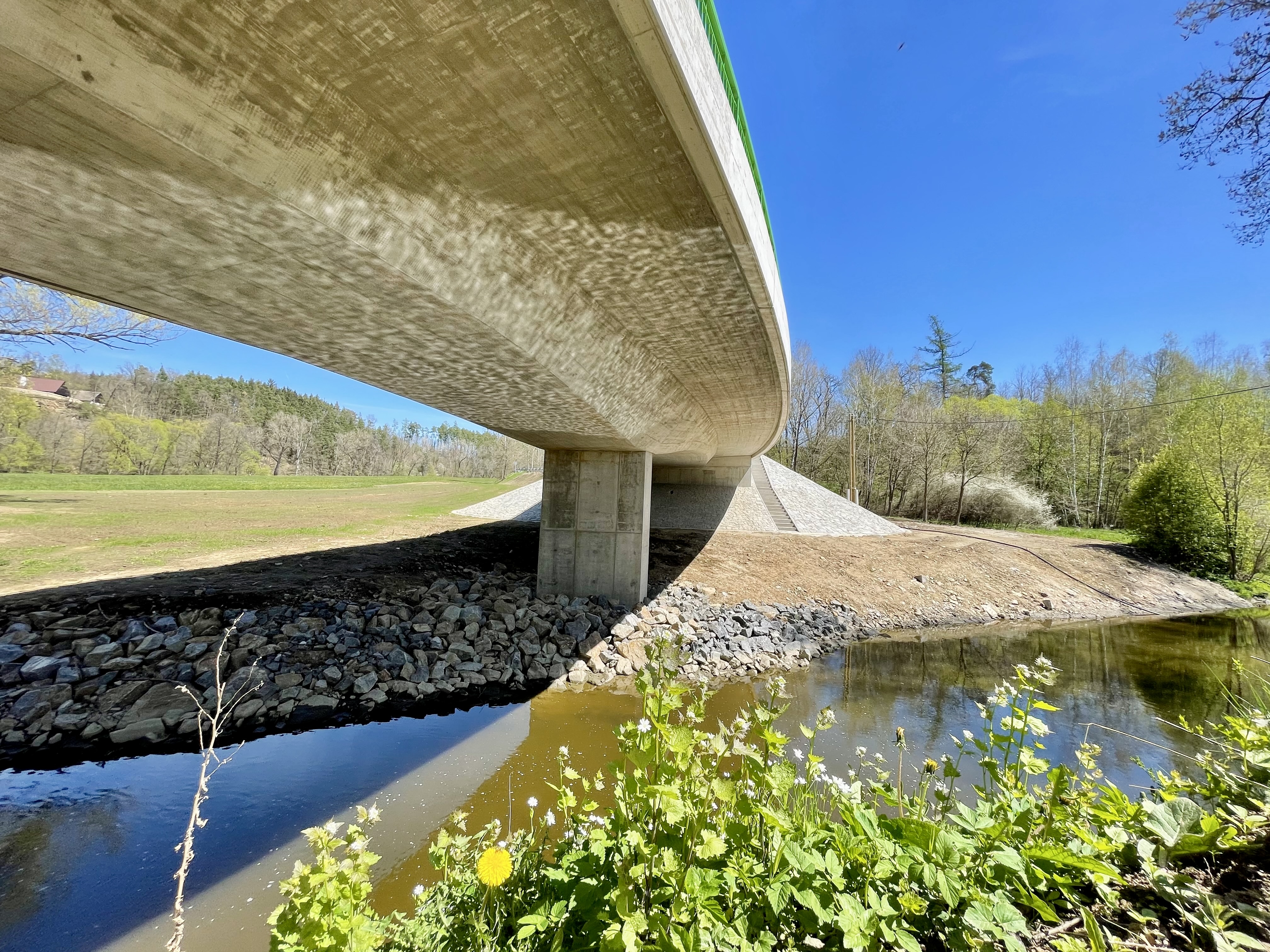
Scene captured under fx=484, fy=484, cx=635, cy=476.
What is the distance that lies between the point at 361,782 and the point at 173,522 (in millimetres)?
15649

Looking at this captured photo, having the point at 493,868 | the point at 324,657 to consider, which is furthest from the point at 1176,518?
the point at 324,657

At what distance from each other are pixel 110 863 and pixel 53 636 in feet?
15.1

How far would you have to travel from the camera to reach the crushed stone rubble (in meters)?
5.65

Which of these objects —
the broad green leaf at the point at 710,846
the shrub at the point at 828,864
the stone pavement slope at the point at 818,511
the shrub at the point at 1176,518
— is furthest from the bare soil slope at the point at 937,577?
the broad green leaf at the point at 710,846

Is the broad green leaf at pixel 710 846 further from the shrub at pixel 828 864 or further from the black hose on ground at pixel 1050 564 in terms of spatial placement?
the black hose on ground at pixel 1050 564

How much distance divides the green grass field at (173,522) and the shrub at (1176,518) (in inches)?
1104

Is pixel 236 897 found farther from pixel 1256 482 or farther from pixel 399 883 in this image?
pixel 1256 482

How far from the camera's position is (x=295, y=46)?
259 centimetres

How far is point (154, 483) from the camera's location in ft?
93.6

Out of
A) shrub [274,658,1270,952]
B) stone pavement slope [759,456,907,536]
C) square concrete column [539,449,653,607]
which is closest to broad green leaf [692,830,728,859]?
shrub [274,658,1270,952]

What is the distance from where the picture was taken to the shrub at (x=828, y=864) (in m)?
1.51

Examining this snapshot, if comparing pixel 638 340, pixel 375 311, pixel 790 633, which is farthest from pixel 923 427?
pixel 375 311

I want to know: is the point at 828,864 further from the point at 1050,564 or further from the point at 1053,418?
the point at 1053,418

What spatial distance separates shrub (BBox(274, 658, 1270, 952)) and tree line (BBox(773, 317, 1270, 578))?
814 inches
